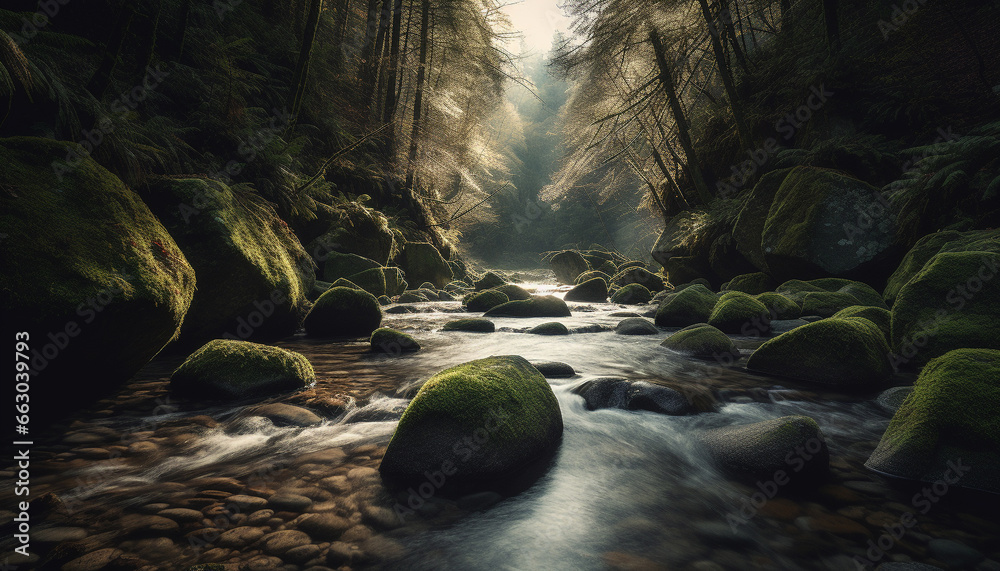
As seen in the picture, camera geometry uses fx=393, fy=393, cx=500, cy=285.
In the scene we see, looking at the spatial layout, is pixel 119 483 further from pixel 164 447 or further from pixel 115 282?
pixel 115 282

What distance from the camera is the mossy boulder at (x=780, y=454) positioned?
7.01ft

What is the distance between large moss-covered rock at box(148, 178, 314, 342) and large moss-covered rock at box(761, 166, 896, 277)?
885 centimetres

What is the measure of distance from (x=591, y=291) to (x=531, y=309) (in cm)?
457

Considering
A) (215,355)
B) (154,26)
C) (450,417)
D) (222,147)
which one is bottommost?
(450,417)

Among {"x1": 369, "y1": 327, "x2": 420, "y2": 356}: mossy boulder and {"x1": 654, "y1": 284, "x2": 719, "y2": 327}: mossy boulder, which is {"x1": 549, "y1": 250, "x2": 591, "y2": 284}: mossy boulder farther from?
{"x1": 369, "y1": 327, "x2": 420, "y2": 356}: mossy boulder

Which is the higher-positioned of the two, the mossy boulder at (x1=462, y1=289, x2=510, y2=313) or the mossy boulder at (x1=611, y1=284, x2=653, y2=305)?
the mossy boulder at (x1=462, y1=289, x2=510, y2=313)

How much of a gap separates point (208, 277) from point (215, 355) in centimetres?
111

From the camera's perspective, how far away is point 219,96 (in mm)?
7227

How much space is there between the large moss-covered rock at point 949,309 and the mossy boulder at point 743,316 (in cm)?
227

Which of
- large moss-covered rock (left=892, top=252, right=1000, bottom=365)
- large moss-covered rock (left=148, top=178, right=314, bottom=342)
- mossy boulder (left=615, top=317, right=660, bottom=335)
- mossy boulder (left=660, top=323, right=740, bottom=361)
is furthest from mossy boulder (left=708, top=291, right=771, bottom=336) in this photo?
large moss-covered rock (left=148, top=178, right=314, bottom=342)

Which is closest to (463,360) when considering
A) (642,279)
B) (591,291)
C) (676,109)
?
(591,291)

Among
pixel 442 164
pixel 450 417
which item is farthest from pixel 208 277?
pixel 442 164

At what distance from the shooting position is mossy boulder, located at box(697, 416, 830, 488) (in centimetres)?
214

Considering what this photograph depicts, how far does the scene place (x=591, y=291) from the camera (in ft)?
42.6
